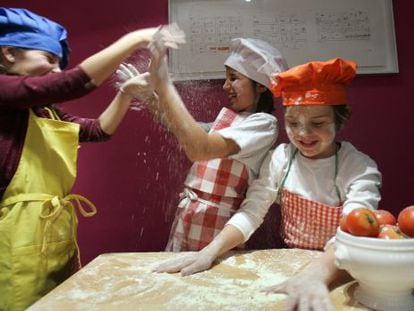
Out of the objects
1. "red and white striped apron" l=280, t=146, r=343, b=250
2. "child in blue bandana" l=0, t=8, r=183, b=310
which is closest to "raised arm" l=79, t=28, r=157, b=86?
"child in blue bandana" l=0, t=8, r=183, b=310

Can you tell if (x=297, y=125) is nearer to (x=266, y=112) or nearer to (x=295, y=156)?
(x=295, y=156)

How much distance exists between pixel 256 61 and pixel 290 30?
0.30m

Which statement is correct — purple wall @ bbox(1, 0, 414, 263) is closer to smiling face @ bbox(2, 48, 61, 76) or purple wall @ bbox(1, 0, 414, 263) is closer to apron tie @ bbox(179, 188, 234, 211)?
→ apron tie @ bbox(179, 188, 234, 211)

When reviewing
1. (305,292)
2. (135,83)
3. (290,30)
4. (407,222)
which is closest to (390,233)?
(407,222)

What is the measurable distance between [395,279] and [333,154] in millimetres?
551

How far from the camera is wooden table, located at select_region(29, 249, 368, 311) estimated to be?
78 centimetres

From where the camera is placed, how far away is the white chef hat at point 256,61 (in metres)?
1.24

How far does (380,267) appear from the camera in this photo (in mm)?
675

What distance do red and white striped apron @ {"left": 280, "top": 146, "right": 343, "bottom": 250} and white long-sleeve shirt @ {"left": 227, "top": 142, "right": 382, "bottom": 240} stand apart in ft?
0.07

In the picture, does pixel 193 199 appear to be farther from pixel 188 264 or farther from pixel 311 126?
pixel 311 126

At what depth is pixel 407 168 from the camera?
1.44m

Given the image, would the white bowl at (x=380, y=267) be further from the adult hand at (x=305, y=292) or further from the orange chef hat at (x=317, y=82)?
the orange chef hat at (x=317, y=82)

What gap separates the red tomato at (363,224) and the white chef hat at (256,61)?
639 mm

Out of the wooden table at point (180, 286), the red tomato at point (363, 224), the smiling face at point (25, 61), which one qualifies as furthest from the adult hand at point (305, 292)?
the smiling face at point (25, 61)
